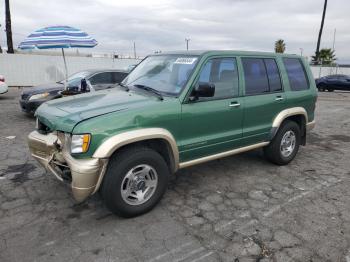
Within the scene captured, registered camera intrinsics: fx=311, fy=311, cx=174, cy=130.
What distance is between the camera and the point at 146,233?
3213 mm

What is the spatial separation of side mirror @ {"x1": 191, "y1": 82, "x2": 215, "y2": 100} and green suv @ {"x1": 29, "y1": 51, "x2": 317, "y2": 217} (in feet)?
0.04

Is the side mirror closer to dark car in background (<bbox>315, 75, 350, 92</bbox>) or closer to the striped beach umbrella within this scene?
the striped beach umbrella

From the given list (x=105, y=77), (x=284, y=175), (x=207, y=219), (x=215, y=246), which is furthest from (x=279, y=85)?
(x=105, y=77)

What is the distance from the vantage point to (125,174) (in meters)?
3.27

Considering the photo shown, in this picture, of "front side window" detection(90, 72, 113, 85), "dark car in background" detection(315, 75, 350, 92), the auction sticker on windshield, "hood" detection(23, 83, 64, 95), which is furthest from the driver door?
"dark car in background" detection(315, 75, 350, 92)

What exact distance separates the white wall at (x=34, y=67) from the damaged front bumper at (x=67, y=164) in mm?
16671

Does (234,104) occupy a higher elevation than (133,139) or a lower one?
higher

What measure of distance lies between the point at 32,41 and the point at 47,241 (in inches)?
325

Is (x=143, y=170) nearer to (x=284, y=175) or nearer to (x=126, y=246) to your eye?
(x=126, y=246)

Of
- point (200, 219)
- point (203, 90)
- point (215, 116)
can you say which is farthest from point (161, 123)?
point (200, 219)

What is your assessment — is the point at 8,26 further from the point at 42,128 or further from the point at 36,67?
the point at 42,128

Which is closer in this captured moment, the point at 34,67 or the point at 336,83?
the point at 34,67

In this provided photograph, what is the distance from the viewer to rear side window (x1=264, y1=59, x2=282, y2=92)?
482cm

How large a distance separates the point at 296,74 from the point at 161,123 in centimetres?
301
